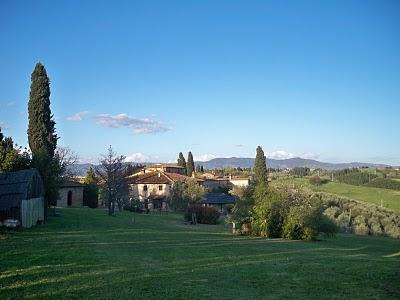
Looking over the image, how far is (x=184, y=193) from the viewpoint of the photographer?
62.7 m

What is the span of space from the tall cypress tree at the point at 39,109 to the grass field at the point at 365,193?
156 ft

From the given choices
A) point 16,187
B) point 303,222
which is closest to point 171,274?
point 16,187

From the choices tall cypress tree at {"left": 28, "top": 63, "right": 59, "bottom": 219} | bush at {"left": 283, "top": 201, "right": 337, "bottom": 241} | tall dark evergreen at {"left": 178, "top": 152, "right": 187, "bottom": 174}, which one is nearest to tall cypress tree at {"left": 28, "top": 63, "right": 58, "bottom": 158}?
tall cypress tree at {"left": 28, "top": 63, "right": 59, "bottom": 219}

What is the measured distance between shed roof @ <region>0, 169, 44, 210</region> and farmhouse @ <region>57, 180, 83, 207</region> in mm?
23346

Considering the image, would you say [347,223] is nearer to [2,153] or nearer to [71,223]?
[71,223]

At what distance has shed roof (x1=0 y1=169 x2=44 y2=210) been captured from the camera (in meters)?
27.2

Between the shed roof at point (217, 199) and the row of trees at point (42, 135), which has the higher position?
the row of trees at point (42, 135)

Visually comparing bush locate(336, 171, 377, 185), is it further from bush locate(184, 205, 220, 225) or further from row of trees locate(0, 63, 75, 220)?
row of trees locate(0, 63, 75, 220)

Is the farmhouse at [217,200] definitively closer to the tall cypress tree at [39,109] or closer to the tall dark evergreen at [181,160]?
the tall cypress tree at [39,109]

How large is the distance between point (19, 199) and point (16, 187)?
1.07 meters

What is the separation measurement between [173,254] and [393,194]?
72852mm

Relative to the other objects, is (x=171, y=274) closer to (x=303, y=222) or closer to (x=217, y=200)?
(x=303, y=222)

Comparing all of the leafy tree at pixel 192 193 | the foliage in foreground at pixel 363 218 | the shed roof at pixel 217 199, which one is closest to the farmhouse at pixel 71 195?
the leafy tree at pixel 192 193

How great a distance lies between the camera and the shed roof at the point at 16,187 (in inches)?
1070
